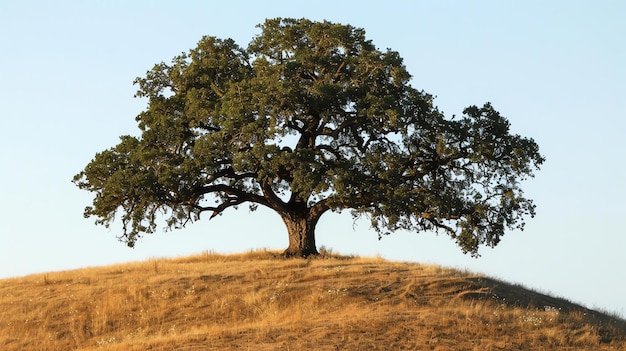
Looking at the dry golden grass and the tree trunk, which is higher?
the tree trunk

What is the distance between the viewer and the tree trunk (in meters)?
44.2

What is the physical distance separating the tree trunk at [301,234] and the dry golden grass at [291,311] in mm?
1943

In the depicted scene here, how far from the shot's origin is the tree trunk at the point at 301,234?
44.2 metres

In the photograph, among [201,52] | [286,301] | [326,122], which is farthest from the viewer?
[201,52]

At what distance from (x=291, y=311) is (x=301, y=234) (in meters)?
11.3

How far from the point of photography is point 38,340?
3281 cm

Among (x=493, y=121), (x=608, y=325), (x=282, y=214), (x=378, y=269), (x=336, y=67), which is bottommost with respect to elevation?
(x=608, y=325)

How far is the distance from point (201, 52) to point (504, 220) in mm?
17182

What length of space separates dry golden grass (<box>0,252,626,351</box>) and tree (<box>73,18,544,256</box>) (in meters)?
2.88

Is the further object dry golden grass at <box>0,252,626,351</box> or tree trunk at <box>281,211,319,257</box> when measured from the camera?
tree trunk at <box>281,211,319,257</box>

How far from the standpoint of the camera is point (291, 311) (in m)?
33.3

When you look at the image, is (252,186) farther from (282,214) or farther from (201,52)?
(201,52)

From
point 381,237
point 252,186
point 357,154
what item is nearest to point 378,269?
point 381,237

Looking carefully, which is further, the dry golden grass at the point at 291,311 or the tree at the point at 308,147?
the tree at the point at 308,147
